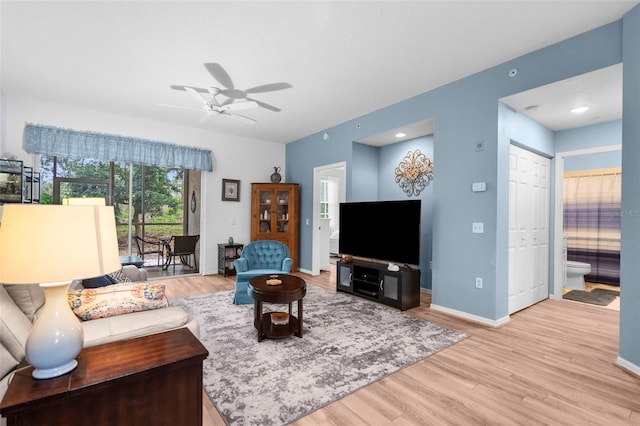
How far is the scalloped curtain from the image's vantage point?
4.32m

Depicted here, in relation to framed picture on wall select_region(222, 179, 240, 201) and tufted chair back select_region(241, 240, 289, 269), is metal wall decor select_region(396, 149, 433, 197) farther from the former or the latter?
framed picture on wall select_region(222, 179, 240, 201)

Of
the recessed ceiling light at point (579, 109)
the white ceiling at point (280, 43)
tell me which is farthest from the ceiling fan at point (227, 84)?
the recessed ceiling light at point (579, 109)

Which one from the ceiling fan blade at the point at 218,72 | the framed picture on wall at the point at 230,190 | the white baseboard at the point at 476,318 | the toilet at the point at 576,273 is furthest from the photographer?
the framed picture on wall at the point at 230,190

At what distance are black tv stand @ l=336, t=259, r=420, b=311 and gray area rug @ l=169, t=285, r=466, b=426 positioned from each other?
203mm

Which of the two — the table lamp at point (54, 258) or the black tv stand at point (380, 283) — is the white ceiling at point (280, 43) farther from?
the black tv stand at point (380, 283)

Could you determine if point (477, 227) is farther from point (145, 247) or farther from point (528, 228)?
point (145, 247)

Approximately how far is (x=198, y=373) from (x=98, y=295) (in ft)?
2.96

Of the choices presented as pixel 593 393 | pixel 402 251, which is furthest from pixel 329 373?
pixel 402 251

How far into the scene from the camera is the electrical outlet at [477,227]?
339cm

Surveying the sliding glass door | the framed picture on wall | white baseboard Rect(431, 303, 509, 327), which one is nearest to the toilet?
white baseboard Rect(431, 303, 509, 327)

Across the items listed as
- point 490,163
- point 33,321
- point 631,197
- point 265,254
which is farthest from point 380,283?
point 33,321

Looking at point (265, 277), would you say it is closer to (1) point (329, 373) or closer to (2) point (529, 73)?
(1) point (329, 373)

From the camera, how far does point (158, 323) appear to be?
169 cm

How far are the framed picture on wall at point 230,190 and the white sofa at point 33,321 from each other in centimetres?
441
